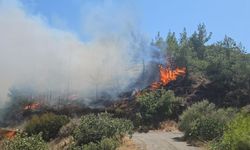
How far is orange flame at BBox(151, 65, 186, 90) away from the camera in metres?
79.3

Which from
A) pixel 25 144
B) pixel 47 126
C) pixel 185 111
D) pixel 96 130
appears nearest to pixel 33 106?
pixel 47 126

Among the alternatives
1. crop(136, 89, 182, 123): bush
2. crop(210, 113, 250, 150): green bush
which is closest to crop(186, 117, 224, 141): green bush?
crop(210, 113, 250, 150): green bush

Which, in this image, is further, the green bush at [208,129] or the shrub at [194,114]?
the shrub at [194,114]

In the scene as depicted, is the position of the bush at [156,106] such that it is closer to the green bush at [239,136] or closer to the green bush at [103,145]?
the green bush at [103,145]

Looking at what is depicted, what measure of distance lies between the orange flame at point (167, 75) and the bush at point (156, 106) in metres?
12.0

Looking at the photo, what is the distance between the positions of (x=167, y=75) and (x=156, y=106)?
19770mm

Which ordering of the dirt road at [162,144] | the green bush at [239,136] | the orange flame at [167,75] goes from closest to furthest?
1. the green bush at [239,136]
2. the dirt road at [162,144]
3. the orange flame at [167,75]

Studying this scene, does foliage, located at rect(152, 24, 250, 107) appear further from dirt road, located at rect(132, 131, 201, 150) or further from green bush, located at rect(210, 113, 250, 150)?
green bush, located at rect(210, 113, 250, 150)

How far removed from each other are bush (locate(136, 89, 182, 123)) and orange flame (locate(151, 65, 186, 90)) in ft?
39.4

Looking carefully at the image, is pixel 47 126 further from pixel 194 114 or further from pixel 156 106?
pixel 156 106

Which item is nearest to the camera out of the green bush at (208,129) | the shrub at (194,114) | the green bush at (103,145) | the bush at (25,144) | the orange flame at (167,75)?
the bush at (25,144)

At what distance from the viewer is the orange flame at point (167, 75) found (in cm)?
7931

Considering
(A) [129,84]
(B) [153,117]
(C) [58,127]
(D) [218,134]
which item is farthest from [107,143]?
(A) [129,84]

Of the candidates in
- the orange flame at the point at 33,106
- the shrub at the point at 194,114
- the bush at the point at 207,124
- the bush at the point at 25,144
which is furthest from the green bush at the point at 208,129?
the orange flame at the point at 33,106
